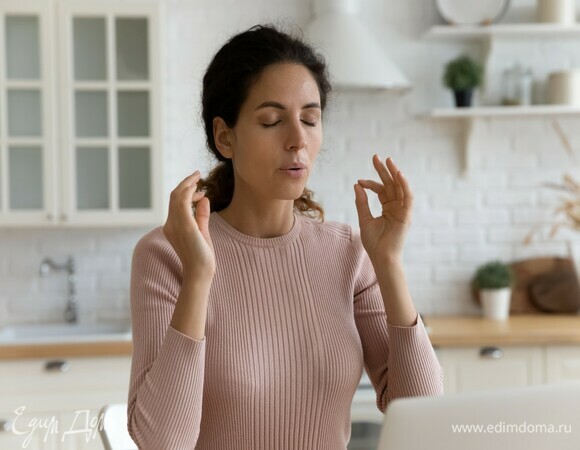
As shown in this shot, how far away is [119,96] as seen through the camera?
3453mm

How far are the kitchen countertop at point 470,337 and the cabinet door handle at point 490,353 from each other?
2cm

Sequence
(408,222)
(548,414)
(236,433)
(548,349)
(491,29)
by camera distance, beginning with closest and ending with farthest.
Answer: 1. (548,414)
2. (236,433)
3. (408,222)
4. (548,349)
5. (491,29)

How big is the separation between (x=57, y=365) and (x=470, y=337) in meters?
1.53

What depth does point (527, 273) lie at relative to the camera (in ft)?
12.5

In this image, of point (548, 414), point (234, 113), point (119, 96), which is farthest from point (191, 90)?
point (548, 414)

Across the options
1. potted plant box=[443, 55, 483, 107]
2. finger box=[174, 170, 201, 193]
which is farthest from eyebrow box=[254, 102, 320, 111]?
potted plant box=[443, 55, 483, 107]

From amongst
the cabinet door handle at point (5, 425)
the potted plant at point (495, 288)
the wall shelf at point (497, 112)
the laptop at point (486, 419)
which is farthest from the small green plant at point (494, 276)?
the laptop at point (486, 419)

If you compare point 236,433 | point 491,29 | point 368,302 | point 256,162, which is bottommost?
point 236,433

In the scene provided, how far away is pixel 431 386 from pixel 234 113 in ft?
1.94

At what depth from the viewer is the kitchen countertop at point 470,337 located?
3088 mm

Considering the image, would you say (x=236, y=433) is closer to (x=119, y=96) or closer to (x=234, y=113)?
(x=234, y=113)

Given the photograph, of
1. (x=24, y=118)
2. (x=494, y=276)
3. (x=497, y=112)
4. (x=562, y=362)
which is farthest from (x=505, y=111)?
(x=24, y=118)

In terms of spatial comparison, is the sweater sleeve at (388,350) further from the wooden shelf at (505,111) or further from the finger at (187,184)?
the wooden shelf at (505,111)

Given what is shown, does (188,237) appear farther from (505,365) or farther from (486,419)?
(505,365)
